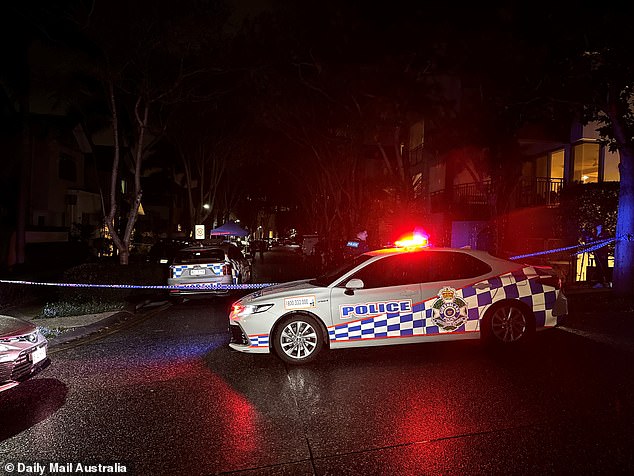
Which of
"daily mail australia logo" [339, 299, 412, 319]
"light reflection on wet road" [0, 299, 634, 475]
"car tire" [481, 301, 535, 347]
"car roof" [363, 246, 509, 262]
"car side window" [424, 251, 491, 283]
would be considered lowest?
"light reflection on wet road" [0, 299, 634, 475]

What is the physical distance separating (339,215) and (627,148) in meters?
17.7

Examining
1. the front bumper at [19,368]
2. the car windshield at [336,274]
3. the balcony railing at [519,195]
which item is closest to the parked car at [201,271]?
the car windshield at [336,274]

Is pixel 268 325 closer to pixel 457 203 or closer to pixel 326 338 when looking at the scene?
pixel 326 338

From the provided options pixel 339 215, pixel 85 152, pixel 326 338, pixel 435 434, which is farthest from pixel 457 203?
pixel 85 152

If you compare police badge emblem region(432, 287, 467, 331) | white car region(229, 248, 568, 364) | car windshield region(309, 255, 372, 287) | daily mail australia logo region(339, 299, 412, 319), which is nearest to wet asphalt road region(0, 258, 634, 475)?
white car region(229, 248, 568, 364)

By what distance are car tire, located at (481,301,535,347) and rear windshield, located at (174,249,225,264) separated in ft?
24.8

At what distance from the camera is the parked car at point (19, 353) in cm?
477

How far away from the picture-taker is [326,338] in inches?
257

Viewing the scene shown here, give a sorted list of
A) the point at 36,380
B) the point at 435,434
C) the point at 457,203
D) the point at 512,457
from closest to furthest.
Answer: the point at 512,457, the point at 435,434, the point at 36,380, the point at 457,203

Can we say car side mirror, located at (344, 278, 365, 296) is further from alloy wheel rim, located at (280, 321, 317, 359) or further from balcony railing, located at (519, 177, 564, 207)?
balcony railing, located at (519, 177, 564, 207)

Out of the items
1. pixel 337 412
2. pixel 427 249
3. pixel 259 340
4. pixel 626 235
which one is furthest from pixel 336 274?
pixel 626 235

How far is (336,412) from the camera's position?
15.8ft

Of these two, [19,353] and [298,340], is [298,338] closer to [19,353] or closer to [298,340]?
[298,340]

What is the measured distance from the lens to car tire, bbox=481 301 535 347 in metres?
6.94
